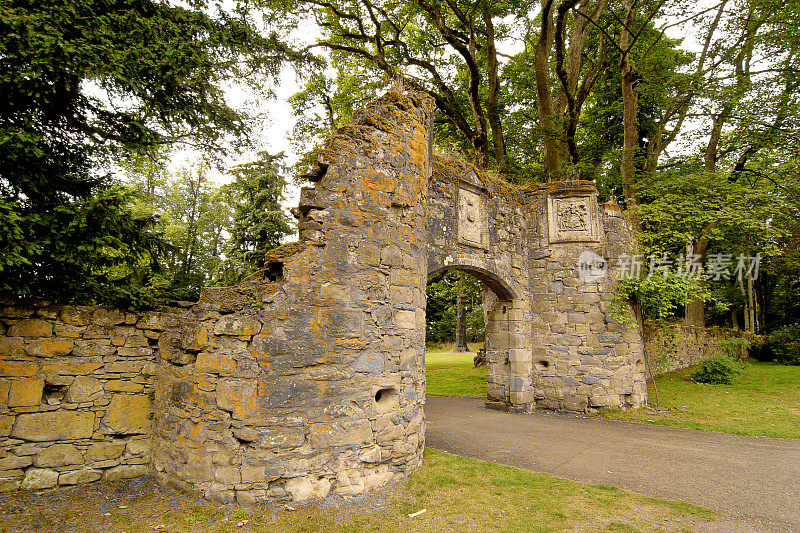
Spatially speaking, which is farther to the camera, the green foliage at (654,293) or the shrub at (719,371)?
the shrub at (719,371)

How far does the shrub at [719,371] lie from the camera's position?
13242 mm

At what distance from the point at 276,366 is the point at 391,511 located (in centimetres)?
201

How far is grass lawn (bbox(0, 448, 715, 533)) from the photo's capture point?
13.0ft

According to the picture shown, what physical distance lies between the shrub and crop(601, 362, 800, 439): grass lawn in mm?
278

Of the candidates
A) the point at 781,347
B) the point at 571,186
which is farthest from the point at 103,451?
the point at 781,347

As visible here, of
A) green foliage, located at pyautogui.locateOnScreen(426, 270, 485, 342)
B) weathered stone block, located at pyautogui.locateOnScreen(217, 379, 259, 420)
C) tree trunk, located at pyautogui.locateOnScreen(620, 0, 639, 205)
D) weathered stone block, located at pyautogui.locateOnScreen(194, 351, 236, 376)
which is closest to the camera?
weathered stone block, located at pyautogui.locateOnScreen(217, 379, 259, 420)

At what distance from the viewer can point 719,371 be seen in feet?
43.8

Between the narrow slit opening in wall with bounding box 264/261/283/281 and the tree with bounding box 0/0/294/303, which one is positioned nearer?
the tree with bounding box 0/0/294/303

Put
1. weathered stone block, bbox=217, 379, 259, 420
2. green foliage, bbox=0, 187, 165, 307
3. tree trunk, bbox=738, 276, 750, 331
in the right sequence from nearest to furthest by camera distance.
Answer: green foliage, bbox=0, 187, 165, 307
weathered stone block, bbox=217, 379, 259, 420
tree trunk, bbox=738, 276, 750, 331

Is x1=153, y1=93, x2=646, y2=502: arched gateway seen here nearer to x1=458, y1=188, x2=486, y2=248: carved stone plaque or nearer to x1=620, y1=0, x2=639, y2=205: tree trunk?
x1=458, y1=188, x2=486, y2=248: carved stone plaque

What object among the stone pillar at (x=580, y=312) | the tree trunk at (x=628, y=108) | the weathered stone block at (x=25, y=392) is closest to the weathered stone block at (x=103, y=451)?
the weathered stone block at (x=25, y=392)

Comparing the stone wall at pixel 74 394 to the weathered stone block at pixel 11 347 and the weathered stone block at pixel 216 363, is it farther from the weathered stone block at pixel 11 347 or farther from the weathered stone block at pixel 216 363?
the weathered stone block at pixel 216 363

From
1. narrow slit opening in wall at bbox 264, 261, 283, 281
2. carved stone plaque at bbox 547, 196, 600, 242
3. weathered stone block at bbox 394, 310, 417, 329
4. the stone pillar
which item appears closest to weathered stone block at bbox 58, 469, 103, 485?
narrow slit opening in wall at bbox 264, 261, 283, 281

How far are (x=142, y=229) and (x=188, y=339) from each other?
6.23ft
